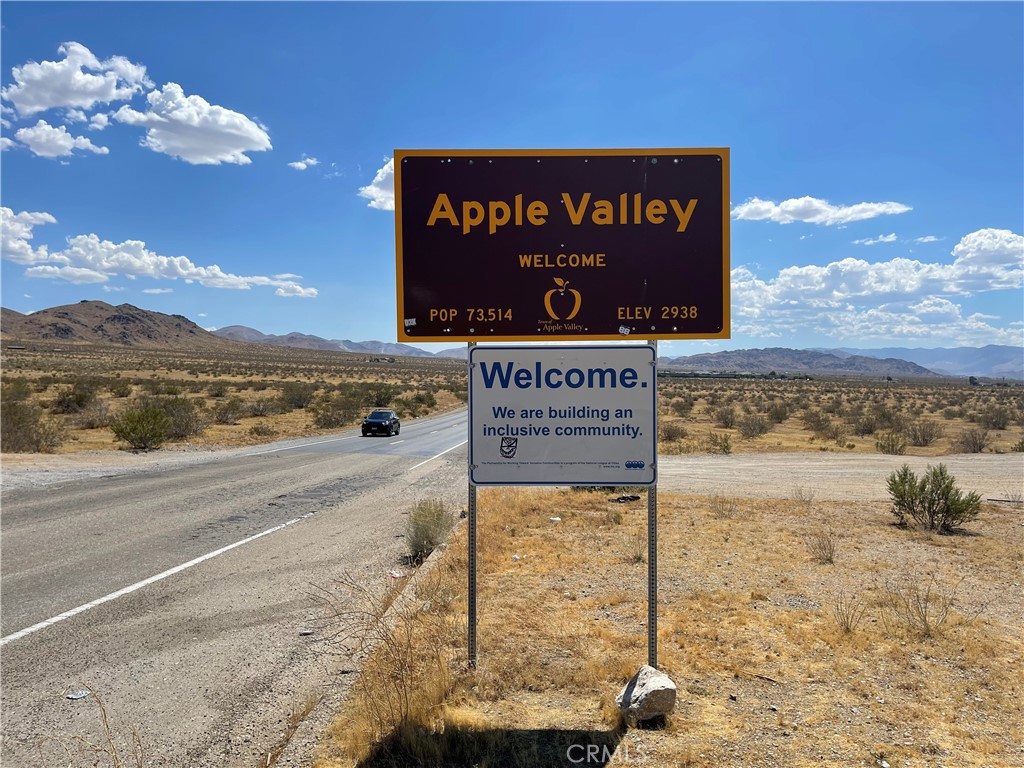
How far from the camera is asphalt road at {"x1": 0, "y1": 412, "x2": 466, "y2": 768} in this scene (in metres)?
4.11

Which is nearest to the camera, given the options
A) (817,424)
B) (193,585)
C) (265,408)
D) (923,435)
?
(193,585)

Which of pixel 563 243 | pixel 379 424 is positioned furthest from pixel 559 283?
pixel 379 424

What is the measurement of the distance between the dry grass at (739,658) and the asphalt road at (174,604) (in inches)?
42.9

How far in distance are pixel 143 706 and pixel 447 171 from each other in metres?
4.26

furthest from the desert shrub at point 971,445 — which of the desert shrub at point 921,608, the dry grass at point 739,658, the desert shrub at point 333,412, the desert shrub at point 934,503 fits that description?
the desert shrub at point 333,412

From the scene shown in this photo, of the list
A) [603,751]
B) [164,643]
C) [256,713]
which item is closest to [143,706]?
[256,713]

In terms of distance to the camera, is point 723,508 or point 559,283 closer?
point 559,283

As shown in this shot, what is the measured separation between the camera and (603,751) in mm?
3426

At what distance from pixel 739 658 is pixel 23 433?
2204 centimetres

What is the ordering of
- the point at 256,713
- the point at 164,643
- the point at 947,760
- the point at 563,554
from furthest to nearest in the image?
the point at 563,554, the point at 164,643, the point at 256,713, the point at 947,760

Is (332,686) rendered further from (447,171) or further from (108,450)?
(108,450)

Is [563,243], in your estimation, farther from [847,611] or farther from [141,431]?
[141,431]

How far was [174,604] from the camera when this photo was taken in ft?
20.9

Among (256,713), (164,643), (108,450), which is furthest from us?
(108,450)
